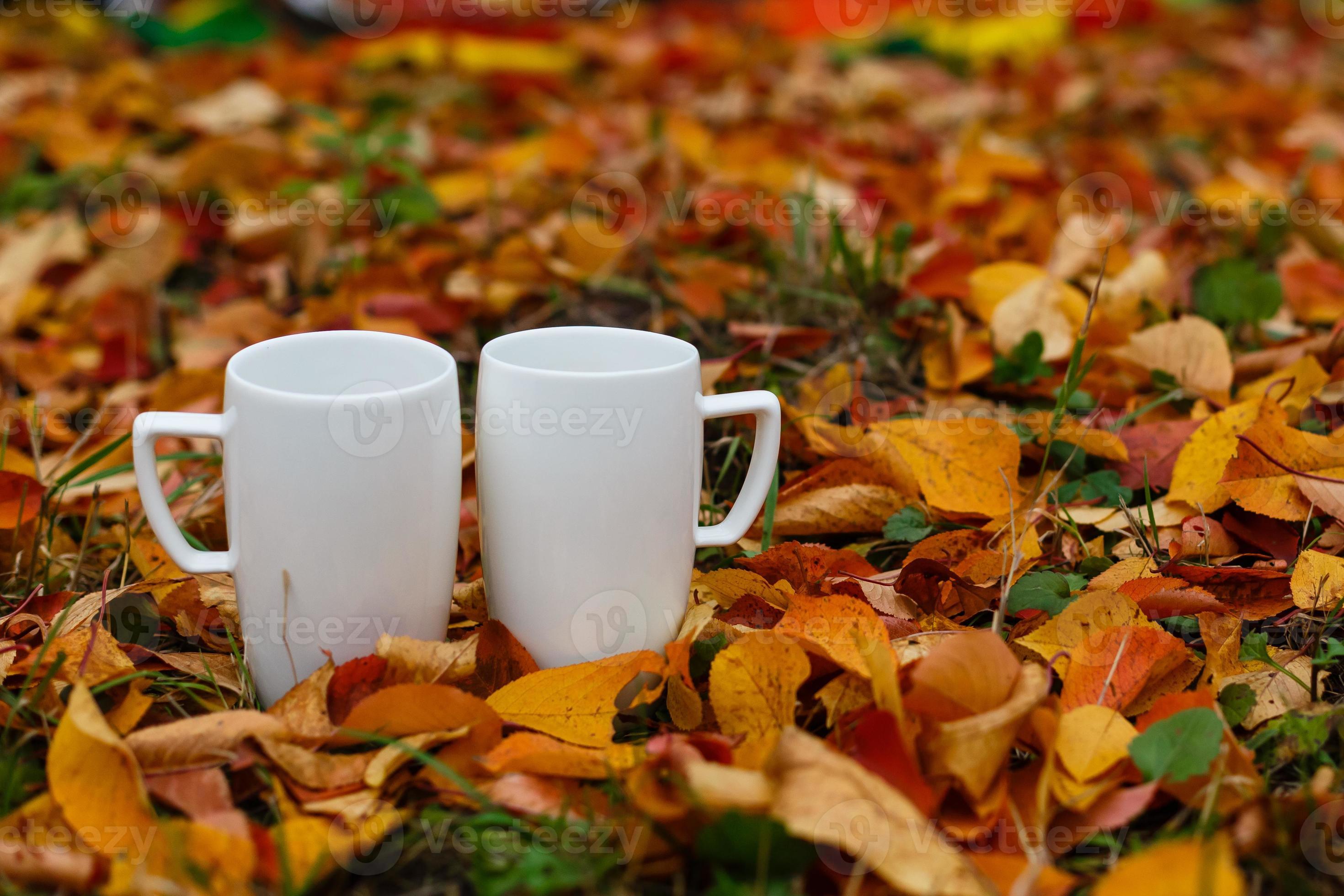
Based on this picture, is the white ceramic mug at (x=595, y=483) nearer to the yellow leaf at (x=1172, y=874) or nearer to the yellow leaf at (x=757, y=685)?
the yellow leaf at (x=757, y=685)

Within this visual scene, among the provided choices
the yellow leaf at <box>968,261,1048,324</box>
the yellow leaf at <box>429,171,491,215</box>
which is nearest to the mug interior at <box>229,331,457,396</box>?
the yellow leaf at <box>968,261,1048,324</box>

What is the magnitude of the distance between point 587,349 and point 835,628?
305 millimetres

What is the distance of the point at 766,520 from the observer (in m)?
1.06

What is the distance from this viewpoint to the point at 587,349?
3.00ft

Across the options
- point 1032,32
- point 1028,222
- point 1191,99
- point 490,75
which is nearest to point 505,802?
point 1028,222

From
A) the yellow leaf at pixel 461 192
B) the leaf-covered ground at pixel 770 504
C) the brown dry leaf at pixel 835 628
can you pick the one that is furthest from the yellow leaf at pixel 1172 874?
the yellow leaf at pixel 461 192

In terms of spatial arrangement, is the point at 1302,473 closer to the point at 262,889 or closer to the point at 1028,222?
the point at 1028,222

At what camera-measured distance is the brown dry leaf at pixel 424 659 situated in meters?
0.79

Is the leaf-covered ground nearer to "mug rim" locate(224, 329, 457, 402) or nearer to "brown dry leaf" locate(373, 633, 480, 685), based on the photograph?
"brown dry leaf" locate(373, 633, 480, 685)

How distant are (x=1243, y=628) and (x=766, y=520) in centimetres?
42

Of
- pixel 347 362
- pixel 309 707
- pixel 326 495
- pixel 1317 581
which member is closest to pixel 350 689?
pixel 309 707

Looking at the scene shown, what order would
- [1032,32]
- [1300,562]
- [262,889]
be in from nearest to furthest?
[262,889] < [1300,562] < [1032,32]

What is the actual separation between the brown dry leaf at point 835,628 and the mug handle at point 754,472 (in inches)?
3.2

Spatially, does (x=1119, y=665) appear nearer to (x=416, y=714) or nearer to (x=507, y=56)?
(x=416, y=714)
